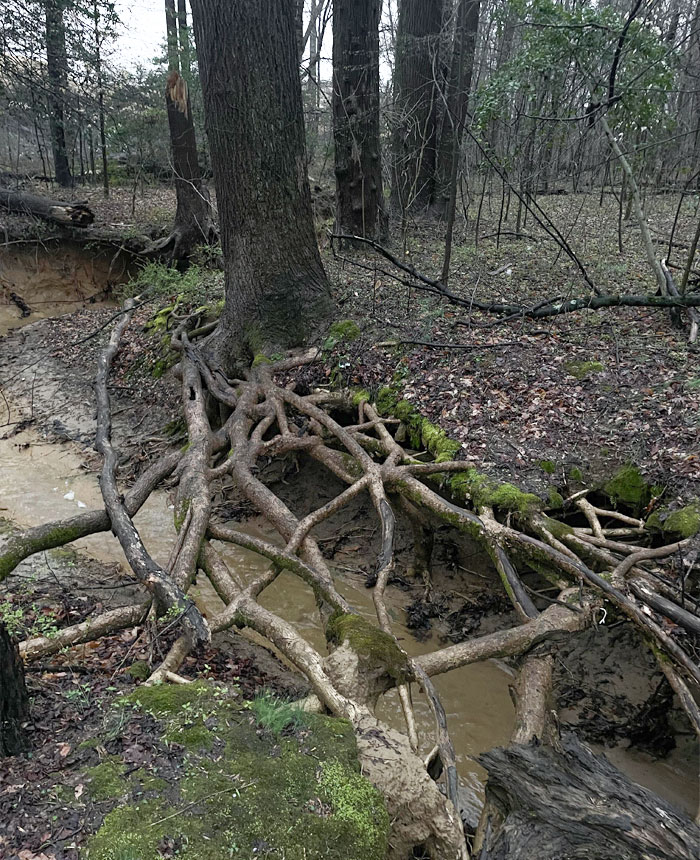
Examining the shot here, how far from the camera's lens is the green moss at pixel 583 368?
5.31 metres

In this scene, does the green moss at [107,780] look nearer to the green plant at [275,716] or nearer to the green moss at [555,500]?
the green plant at [275,716]

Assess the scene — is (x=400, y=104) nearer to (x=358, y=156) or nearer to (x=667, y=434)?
(x=358, y=156)

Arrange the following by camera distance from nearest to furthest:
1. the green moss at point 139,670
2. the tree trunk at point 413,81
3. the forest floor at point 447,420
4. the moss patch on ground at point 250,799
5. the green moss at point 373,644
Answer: the moss patch on ground at point 250,799 → the forest floor at point 447,420 → the green moss at point 139,670 → the green moss at point 373,644 → the tree trunk at point 413,81

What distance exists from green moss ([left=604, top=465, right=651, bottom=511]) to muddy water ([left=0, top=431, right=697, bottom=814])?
1584mm

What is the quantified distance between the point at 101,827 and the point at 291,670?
2.06 metres

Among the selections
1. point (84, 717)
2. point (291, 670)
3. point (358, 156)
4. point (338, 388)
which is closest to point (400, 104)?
point (358, 156)

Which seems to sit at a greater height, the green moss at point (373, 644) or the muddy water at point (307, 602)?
the green moss at point (373, 644)

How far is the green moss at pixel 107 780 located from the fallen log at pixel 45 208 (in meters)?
11.8

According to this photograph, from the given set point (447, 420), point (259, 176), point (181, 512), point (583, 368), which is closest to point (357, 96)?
point (259, 176)

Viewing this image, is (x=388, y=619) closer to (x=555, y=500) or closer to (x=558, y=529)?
(x=558, y=529)

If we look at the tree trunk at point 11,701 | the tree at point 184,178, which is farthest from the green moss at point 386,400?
the tree at point 184,178

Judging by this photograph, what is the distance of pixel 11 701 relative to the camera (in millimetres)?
2229

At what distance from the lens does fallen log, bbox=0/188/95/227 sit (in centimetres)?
1147

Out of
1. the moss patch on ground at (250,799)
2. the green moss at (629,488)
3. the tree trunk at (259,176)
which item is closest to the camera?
the moss patch on ground at (250,799)
